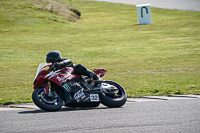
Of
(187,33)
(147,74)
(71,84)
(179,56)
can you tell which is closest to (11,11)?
(187,33)

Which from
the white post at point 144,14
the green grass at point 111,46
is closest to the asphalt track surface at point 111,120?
the green grass at point 111,46

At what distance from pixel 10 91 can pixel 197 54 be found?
15.2 m

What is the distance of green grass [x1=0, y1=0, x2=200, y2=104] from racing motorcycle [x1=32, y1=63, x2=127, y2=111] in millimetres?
1998

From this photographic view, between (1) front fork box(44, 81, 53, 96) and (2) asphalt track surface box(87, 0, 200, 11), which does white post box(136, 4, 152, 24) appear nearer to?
(2) asphalt track surface box(87, 0, 200, 11)

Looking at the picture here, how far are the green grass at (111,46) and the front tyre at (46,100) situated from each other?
2.07 m

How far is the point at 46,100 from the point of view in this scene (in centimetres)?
845

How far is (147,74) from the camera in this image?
16828 millimetres

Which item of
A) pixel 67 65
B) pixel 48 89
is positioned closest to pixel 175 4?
pixel 67 65

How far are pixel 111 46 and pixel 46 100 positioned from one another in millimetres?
21632

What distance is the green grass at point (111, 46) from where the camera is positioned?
1442 centimetres

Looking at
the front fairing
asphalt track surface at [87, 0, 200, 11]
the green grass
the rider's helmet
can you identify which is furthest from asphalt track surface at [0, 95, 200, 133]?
asphalt track surface at [87, 0, 200, 11]

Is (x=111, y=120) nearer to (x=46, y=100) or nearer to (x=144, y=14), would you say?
(x=46, y=100)

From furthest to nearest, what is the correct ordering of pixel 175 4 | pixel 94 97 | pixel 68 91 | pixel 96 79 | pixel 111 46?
1. pixel 175 4
2. pixel 111 46
3. pixel 96 79
4. pixel 94 97
5. pixel 68 91

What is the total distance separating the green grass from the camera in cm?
1442
